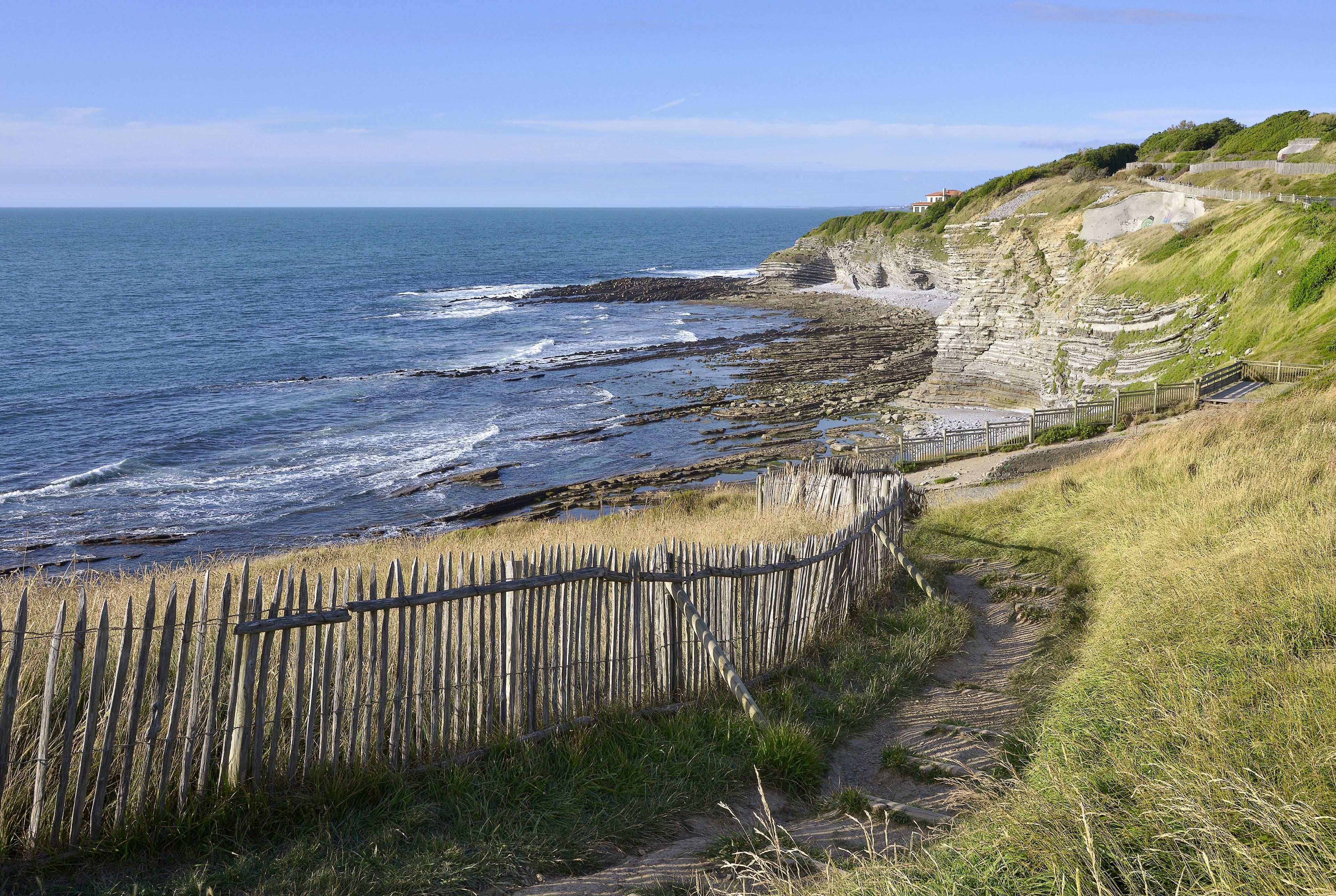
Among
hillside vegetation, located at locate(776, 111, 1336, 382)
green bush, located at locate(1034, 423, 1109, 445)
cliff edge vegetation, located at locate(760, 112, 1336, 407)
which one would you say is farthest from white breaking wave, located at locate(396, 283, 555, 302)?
green bush, located at locate(1034, 423, 1109, 445)

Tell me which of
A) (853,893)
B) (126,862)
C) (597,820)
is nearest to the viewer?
(853,893)

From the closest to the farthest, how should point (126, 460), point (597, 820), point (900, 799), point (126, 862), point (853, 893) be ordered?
point (853, 893) < point (126, 862) < point (597, 820) < point (900, 799) < point (126, 460)

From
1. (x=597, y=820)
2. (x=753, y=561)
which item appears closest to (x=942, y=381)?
(x=753, y=561)

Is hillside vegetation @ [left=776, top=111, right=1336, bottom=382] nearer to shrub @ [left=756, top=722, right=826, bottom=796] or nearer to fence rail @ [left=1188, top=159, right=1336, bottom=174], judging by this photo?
fence rail @ [left=1188, top=159, right=1336, bottom=174]

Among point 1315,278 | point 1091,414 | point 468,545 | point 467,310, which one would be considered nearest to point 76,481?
point 468,545

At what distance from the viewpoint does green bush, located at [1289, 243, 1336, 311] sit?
83.1 feet

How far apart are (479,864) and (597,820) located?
812mm

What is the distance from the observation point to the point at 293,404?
4156cm

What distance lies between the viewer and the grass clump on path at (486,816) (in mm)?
4328

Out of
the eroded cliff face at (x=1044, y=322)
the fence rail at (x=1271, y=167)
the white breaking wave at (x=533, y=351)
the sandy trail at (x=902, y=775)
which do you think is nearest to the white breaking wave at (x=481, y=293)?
the white breaking wave at (x=533, y=351)

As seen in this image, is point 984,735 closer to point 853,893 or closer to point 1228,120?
point 853,893

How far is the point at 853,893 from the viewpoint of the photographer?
372 centimetres

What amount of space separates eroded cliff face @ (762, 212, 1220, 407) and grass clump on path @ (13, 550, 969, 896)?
92.8 ft

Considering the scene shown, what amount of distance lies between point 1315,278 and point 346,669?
29584 millimetres
